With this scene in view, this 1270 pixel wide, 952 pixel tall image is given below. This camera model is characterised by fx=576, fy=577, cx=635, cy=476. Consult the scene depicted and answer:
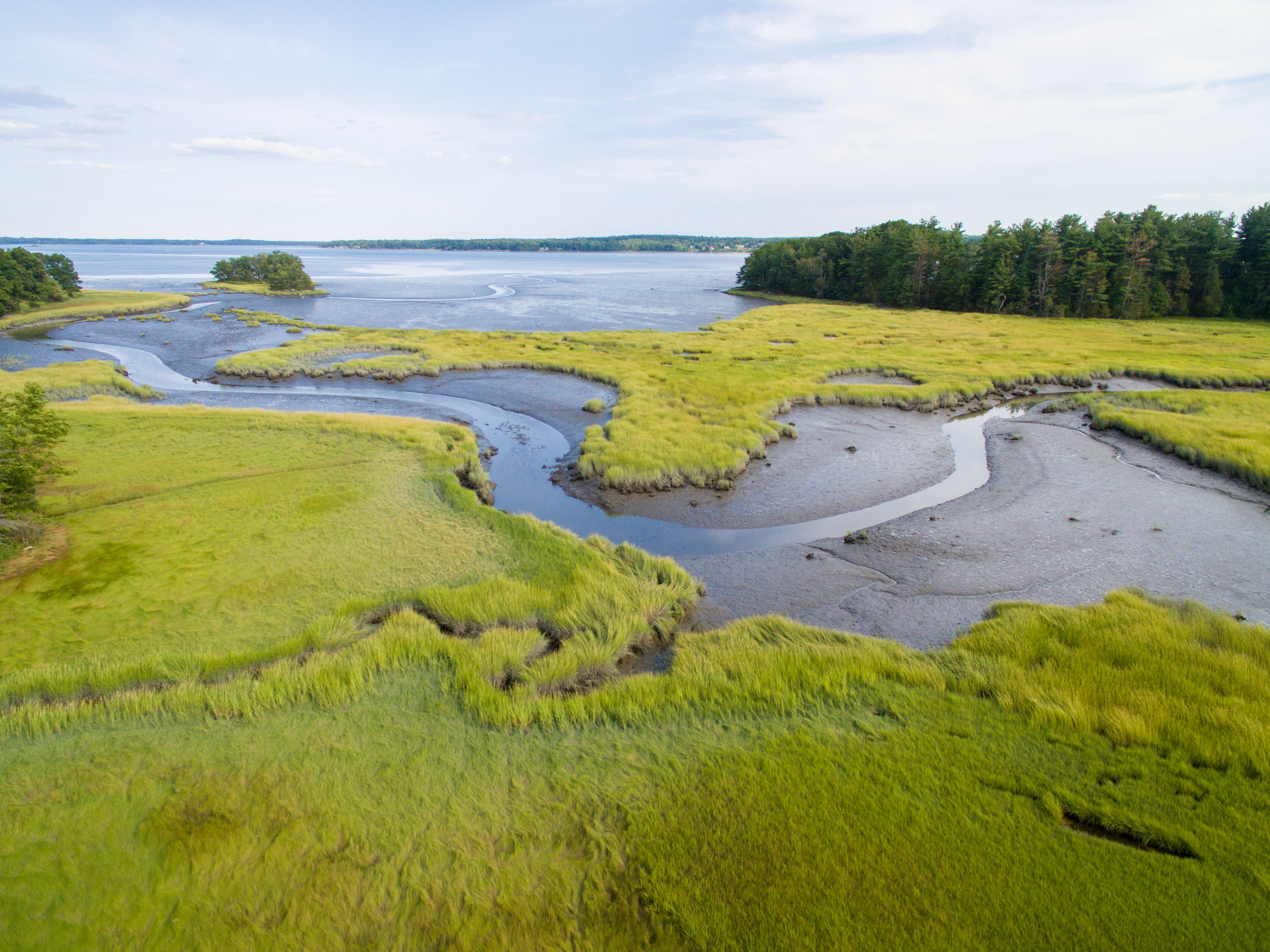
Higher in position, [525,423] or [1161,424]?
[1161,424]

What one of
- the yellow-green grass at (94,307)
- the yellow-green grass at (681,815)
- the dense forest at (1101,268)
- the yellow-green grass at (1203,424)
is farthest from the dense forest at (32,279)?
the dense forest at (1101,268)

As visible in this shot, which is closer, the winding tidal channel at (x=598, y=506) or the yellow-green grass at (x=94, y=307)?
the winding tidal channel at (x=598, y=506)

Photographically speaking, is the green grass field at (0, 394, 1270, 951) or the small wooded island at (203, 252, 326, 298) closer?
the green grass field at (0, 394, 1270, 951)

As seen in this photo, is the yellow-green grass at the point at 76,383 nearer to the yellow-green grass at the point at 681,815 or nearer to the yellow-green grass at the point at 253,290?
the yellow-green grass at the point at 681,815

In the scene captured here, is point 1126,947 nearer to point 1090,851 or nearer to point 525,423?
point 1090,851

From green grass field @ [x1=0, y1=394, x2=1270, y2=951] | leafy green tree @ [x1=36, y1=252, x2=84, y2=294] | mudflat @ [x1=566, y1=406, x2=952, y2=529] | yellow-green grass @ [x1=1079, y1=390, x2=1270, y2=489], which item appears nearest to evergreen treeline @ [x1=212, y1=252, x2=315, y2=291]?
leafy green tree @ [x1=36, y1=252, x2=84, y2=294]

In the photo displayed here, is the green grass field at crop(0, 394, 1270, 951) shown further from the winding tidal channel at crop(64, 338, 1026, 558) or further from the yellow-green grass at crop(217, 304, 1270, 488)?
the yellow-green grass at crop(217, 304, 1270, 488)

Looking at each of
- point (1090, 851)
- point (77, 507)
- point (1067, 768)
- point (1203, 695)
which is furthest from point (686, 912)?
point (77, 507)
